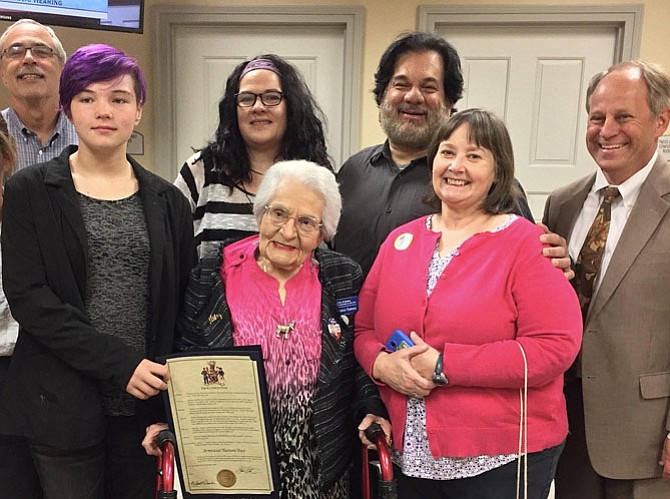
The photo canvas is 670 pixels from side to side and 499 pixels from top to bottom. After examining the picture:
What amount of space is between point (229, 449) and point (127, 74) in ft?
3.27

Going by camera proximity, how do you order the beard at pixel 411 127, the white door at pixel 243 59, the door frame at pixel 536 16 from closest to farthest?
the beard at pixel 411 127
the door frame at pixel 536 16
the white door at pixel 243 59

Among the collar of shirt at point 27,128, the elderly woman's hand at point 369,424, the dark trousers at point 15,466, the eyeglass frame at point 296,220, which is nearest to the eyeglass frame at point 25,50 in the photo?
the collar of shirt at point 27,128

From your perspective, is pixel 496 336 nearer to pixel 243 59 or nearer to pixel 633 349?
pixel 633 349

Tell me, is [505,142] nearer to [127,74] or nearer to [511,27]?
[127,74]

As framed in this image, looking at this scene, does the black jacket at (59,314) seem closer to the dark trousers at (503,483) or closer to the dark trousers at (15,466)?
the dark trousers at (15,466)

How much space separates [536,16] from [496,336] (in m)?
2.80

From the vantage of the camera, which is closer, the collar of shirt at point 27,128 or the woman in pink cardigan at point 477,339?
the woman in pink cardigan at point 477,339

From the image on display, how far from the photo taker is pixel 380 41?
353cm

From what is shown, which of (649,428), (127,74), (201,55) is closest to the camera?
(127,74)

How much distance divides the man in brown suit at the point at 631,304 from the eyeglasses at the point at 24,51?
1950 millimetres

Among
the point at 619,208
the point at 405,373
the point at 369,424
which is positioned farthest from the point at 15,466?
the point at 619,208

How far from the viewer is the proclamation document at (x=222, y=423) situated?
1.35 meters

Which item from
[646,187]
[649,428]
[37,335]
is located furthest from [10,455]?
[646,187]

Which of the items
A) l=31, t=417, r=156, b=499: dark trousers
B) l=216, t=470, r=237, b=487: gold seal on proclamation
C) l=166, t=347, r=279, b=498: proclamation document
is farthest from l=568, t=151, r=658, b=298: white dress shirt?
l=31, t=417, r=156, b=499: dark trousers
